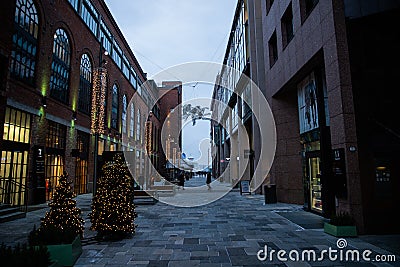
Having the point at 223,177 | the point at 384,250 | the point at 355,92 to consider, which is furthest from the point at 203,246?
the point at 223,177

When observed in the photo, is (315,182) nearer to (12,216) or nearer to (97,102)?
(97,102)

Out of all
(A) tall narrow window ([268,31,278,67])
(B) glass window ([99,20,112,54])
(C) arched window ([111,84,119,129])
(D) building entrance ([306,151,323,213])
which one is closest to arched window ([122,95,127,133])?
(C) arched window ([111,84,119,129])

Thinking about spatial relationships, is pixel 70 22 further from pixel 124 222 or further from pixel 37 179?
pixel 124 222

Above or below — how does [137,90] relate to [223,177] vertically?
above

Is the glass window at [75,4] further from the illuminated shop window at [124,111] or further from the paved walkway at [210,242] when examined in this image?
the paved walkway at [210,242]

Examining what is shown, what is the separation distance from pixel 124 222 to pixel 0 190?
8.18 m

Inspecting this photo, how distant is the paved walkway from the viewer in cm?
562

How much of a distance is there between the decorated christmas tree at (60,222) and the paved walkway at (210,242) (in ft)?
2.01

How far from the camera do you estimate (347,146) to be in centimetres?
781

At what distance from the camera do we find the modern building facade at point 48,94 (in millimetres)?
13023

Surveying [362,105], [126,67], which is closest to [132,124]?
[126,67]

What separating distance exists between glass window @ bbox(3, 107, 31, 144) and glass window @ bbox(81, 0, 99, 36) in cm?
1205

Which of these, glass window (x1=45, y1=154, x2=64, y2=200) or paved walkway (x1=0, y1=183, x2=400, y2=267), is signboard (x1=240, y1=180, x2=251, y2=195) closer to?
paved walkway (x1=0, y1=183, x2=400, y2=267)

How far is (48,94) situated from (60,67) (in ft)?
9.43
